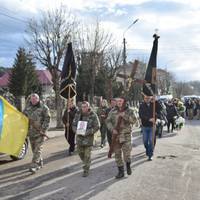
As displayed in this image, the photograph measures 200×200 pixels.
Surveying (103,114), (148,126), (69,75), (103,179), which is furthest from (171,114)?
(103,179)

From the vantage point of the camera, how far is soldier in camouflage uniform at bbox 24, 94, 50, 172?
10.2 metres

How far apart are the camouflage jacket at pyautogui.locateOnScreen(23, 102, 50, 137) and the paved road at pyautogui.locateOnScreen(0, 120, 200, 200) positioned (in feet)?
3.11

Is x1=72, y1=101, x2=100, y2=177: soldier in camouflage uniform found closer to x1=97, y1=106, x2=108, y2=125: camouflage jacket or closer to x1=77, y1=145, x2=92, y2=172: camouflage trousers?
x1=77, y1=145, x2=92, y2=172: camouflage trousers

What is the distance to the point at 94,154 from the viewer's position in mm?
13086

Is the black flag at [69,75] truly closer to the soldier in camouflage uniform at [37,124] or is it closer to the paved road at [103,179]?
the paved road at [103,179]

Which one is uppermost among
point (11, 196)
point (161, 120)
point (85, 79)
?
point (85, 79)

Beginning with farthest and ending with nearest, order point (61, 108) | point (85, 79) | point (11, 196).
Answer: point (85, 79)
point (61, 108)
point (11, 196)

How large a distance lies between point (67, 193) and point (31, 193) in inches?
25.8

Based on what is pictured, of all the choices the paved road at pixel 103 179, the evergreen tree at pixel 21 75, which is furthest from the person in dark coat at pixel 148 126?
the evergreen tree at pixel 21 75

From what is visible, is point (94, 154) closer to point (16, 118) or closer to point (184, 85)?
point (16, 118)

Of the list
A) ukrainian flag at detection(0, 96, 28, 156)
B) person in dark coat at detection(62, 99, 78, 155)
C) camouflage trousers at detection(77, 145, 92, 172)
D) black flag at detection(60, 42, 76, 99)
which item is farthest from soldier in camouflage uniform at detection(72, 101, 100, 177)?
black flag at detection(60, 42, 76, 99)

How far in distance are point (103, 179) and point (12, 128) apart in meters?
2.70

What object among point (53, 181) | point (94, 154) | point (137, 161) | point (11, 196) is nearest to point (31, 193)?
point (11, 196)

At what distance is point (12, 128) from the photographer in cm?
1056
